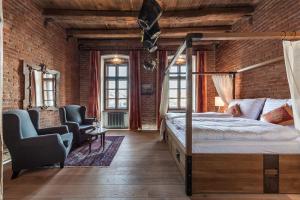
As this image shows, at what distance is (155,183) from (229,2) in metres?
4.09

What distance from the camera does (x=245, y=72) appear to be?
5453mm

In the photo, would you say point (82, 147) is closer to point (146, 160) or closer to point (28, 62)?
point (146, 160)

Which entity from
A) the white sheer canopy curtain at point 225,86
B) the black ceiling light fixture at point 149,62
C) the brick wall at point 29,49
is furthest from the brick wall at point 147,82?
the white sheer canopy curtain at point 225,86

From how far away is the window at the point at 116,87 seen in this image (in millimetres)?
8016

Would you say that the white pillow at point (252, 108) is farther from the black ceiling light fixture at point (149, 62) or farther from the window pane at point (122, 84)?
the window pane at point (122, 84)

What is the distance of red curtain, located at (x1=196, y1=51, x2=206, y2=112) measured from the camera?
7.57 metres

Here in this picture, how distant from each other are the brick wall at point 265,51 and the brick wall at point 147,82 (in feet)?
4.90

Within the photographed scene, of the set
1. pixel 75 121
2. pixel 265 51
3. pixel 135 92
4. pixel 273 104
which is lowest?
pixel 75 121

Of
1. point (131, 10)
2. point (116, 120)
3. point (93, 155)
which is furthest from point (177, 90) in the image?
point (93, 155)

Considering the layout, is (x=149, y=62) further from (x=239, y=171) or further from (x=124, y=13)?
(x=239, y=171)

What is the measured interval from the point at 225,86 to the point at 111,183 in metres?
4.28

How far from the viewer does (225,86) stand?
5.98m

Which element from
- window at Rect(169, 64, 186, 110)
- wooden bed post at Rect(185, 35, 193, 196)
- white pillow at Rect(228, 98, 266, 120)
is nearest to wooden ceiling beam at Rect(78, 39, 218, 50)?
window at Rect(169, 64, 186, 110)

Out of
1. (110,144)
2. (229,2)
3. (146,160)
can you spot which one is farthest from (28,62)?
(229,2)
